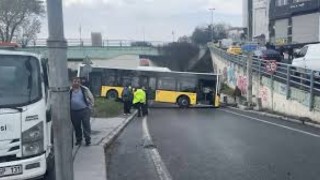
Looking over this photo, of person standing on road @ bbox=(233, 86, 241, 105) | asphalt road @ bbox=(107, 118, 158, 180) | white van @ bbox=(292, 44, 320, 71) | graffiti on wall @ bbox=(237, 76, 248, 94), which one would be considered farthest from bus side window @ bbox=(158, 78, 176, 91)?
asphalt road @ bbox=(107, 118, 158, 180)

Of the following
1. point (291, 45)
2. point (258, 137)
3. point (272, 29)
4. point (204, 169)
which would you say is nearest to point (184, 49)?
point (272, 29)

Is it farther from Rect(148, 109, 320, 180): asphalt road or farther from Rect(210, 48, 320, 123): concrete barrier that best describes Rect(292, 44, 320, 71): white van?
Rect(148, 109, 320, 180): asphalt road

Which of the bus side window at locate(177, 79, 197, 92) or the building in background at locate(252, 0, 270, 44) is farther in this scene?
the building in background at locate(252, 0, 270, 44)

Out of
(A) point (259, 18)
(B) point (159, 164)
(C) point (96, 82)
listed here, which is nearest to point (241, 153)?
(B) point (159, 164)

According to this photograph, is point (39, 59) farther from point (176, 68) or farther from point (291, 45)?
point (176, 68)

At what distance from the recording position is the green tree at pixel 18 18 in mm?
48312

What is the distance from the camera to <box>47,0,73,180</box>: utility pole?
489cm

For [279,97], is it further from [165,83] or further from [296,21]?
[296,21]

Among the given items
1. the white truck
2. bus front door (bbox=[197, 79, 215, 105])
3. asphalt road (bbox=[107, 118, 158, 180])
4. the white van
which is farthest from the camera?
bus front door (bbox=[197, 79, 215, 105])

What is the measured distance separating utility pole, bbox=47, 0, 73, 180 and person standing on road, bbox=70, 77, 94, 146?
24.3ft

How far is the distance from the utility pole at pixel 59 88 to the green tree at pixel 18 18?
41700mm

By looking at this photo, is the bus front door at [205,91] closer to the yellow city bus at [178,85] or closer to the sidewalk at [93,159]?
the yellow city bus at [178,85]

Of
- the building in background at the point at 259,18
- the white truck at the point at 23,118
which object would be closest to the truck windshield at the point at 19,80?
the white truck at the point at 23,118

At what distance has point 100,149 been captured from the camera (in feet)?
41.1
